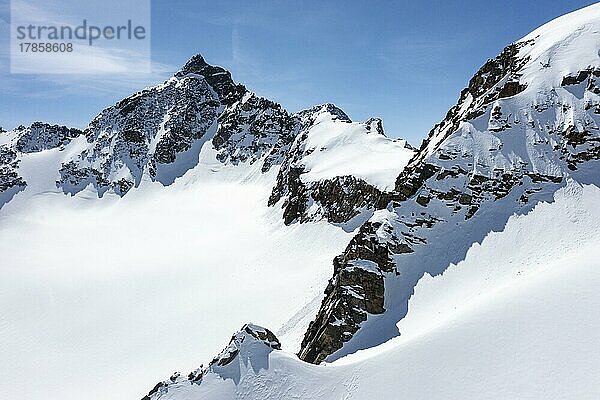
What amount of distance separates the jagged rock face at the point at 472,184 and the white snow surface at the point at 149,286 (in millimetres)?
8119

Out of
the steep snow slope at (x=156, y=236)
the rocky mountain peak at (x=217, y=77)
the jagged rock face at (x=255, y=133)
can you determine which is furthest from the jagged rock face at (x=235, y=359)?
the rocky mountain peak at (x=217, y=77)

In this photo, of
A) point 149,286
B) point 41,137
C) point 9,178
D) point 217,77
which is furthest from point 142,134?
point 149,286

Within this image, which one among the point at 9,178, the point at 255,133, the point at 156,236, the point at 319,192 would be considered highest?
the point at 255,133

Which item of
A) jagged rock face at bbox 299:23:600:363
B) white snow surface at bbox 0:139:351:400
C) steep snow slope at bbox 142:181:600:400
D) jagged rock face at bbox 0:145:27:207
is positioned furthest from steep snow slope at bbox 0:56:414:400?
steep snow slope at bbox 142:181:600:400

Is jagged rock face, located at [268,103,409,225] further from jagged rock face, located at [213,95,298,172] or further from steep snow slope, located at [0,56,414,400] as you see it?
jagged rock face, located at [213,95,298,172]

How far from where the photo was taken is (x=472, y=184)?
2884cm

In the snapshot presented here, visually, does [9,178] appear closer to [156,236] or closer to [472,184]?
[156,236]

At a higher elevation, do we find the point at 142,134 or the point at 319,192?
the point at 142,134

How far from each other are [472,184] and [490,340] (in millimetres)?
13195

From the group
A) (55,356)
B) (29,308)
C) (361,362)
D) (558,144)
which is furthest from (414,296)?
(29,308)

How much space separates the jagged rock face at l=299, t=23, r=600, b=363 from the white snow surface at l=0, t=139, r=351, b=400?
26.6 feet

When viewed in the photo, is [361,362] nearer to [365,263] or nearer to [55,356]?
[365,263]

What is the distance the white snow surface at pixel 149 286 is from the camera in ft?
127

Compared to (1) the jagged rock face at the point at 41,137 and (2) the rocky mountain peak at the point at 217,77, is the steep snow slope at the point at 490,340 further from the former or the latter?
(1) the jagged rock face at the point at 41,137
